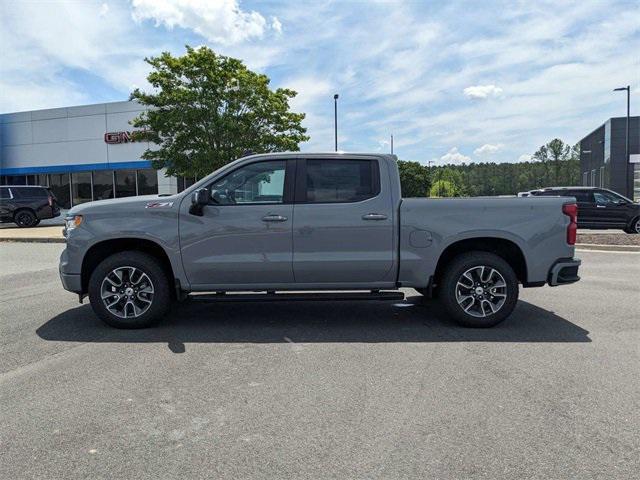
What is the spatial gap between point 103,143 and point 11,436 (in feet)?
104

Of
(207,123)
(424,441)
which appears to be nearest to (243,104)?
(207,123)

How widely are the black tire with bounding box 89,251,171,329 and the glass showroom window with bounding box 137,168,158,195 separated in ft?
87.9

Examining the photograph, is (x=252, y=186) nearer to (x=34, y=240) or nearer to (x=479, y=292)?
(x=479, y=292)

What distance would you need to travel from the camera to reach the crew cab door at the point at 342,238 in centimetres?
566

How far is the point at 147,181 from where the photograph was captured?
3161 centimetres

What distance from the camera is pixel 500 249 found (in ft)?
20.0

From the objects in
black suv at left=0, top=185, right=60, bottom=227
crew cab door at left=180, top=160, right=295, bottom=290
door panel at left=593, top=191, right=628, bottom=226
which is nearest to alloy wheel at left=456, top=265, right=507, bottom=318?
crew cab door at left=180, top=160, right=295, bottom=290

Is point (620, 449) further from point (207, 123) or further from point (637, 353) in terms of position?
point (207, 123)

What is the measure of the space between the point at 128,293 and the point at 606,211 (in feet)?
56.4

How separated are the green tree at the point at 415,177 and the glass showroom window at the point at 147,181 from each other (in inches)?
2531

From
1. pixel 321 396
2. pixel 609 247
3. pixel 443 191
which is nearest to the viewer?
pixel 321 396

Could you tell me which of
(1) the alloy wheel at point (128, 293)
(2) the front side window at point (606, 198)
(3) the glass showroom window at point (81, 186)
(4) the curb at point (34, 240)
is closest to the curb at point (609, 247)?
(2) the front side window at point (606, 198)

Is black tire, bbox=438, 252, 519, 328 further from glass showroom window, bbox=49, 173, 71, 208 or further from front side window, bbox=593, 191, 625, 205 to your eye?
glass showroom window, bbox=49, 173, 71, 208

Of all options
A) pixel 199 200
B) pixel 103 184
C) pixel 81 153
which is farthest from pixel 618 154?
pixel 199 200
